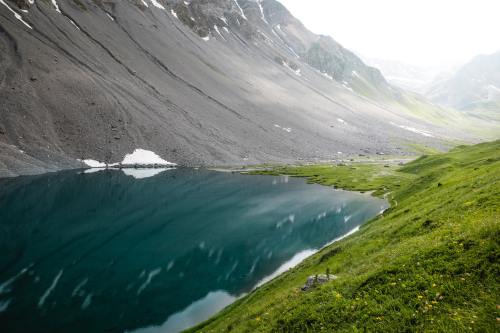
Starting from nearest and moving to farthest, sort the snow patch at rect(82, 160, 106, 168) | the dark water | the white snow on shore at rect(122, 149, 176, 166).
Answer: the dark water → the snow patch at rect(82, 160, 106, 168) → the white snow on shore at rect(122, 149, 176, 166)

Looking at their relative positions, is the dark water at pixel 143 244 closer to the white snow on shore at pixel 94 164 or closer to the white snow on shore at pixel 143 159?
the white snow on shore at pixel 94 164

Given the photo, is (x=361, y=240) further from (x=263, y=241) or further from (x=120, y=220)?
(x=120, y=220)

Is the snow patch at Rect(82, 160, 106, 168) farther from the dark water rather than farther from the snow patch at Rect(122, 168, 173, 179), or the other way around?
the dark water

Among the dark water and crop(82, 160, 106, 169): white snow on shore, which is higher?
the dark water

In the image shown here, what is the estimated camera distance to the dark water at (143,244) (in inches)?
1563

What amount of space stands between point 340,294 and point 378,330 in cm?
437

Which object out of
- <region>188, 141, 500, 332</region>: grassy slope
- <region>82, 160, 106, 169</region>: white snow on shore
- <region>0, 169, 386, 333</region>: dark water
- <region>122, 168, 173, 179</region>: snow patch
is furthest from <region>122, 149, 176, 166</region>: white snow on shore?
<region>188, 141, 500, 332</region>: grassy slope

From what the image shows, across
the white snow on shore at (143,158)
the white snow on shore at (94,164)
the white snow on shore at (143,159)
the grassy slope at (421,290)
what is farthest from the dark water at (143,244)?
the white snow on shore at (143,158)

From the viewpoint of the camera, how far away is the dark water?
39.7 m

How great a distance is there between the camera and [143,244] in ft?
206

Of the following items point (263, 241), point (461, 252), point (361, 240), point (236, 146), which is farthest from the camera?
point (236, 146)

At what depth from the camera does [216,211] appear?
8988 centimetres

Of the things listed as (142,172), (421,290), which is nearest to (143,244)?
(421,290)

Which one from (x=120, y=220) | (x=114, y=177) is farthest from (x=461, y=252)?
(x=114, y=177)
